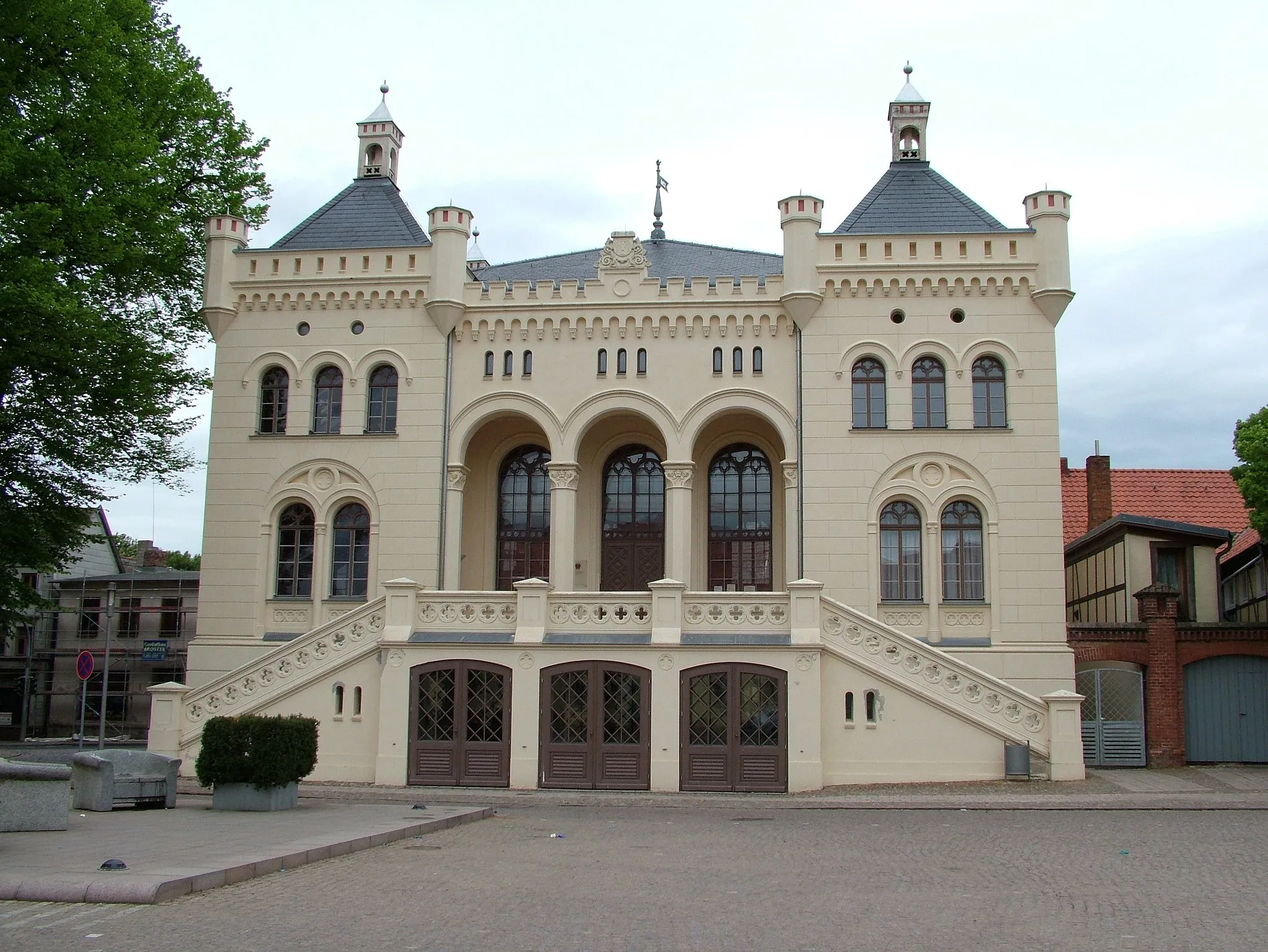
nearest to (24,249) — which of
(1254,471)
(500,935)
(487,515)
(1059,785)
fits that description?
(487,515)

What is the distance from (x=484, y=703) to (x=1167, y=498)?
23910mm

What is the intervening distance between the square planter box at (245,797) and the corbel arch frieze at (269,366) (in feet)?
46.3

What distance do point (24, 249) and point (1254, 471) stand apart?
24.9m

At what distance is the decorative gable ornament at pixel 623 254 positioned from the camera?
3031 cm

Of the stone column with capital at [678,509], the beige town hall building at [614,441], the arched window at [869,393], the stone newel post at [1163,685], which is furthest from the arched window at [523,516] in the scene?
the stone newel post at [1163,685]

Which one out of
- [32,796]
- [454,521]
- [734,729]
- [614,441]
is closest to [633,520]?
[614,441]

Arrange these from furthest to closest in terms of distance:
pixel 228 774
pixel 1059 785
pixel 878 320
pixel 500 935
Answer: pixel 878 320
pixel 1059 785
pixel 228 774
pixel 500 935

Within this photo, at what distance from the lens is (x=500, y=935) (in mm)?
9641

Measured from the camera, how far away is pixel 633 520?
31859 mm

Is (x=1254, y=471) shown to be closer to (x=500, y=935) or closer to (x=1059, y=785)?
(x=1059, y=785)

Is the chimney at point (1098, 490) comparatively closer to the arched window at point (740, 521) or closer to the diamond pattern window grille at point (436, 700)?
the arched window at point (740, 521)

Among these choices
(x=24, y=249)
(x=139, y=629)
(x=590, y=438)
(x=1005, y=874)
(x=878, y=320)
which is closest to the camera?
(x=1005, y=874)

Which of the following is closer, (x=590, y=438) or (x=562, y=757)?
(x=562, y=757)

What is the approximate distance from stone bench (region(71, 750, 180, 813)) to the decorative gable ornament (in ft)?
52.6
